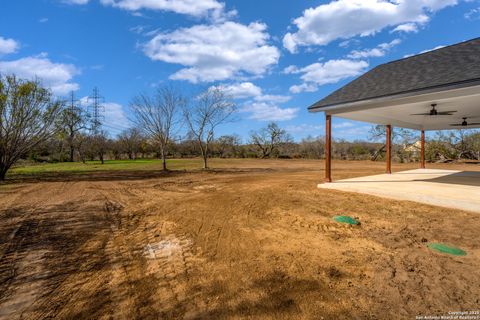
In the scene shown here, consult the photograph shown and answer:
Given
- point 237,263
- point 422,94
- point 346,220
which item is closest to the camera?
point 237,263

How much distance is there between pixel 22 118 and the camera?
34.6 feet

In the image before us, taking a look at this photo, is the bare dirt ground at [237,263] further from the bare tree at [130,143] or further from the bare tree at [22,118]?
the bare tree at [130,143]

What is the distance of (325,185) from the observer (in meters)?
7.55

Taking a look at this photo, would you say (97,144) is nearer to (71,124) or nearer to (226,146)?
(71,124)

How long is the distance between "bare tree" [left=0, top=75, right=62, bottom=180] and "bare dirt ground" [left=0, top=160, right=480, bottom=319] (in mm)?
7418

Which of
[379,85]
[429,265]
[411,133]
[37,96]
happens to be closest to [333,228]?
[429,265]

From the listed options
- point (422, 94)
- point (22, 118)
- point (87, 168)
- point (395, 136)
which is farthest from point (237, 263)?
point (395, 136)

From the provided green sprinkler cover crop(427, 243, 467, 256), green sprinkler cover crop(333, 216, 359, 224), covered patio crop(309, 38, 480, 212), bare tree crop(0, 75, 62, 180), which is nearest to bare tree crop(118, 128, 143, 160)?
bare tree crop(0, 75, 62, 180)

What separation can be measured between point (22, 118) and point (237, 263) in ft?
41.7

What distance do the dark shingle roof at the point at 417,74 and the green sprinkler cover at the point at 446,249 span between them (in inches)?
138

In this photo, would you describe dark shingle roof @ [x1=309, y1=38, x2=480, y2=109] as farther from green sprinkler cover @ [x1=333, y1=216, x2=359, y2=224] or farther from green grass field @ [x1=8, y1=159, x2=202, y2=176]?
green grass field @ [x1=8, y1=159, x2=202, y2=176]

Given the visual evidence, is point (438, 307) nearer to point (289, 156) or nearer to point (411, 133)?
point (411, 133)

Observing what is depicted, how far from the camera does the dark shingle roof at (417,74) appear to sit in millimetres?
5297

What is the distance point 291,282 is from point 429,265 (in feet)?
5.74
